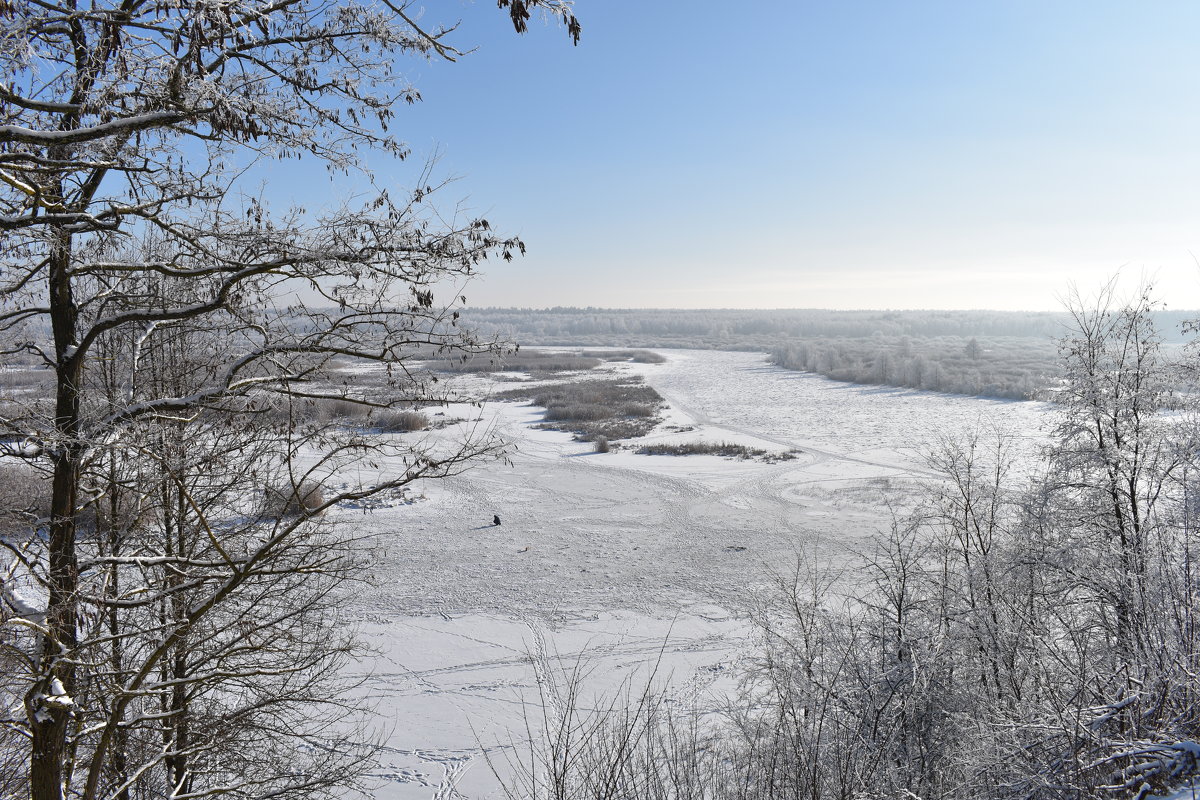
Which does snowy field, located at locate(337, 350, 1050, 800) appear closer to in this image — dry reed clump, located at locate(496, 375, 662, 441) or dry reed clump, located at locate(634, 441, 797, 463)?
dry reed clump, located at locate(634, 441, 797, 463)

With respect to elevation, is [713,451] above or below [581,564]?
above

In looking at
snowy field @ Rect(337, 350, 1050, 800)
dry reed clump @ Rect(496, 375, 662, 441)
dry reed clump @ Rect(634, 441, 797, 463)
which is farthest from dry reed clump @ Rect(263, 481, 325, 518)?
dry reed clump @ Rect(496, 375, 662, 441)

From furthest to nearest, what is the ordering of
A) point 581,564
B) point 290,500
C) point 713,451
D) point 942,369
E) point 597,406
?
point 942,369 → point 597,406 → point 713,451 → point 581,564 → point 290,500

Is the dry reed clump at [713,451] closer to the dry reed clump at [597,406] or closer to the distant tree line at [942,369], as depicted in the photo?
the dry reed clump at [597,406]

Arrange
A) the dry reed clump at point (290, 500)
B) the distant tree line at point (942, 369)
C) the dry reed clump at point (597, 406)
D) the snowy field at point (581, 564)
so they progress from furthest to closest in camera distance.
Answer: the distant tree line at point (942, 369)
the dry reed clump at point (597, 406)
the snowy field at point (581, 564)
the dry reed clump at point (290, 500)

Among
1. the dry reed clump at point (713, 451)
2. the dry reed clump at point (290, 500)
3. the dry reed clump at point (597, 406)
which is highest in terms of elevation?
the dry reed clump at point (290, 500)

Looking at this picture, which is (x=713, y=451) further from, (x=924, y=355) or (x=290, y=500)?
(x=924, y=355)

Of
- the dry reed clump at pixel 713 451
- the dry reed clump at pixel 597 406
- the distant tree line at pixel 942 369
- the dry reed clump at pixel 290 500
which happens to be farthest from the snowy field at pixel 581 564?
the distant tree line at pixel 942 369

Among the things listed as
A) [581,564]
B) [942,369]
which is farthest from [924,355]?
[581,564]

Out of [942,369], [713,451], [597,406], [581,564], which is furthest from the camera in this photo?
[942,369]
